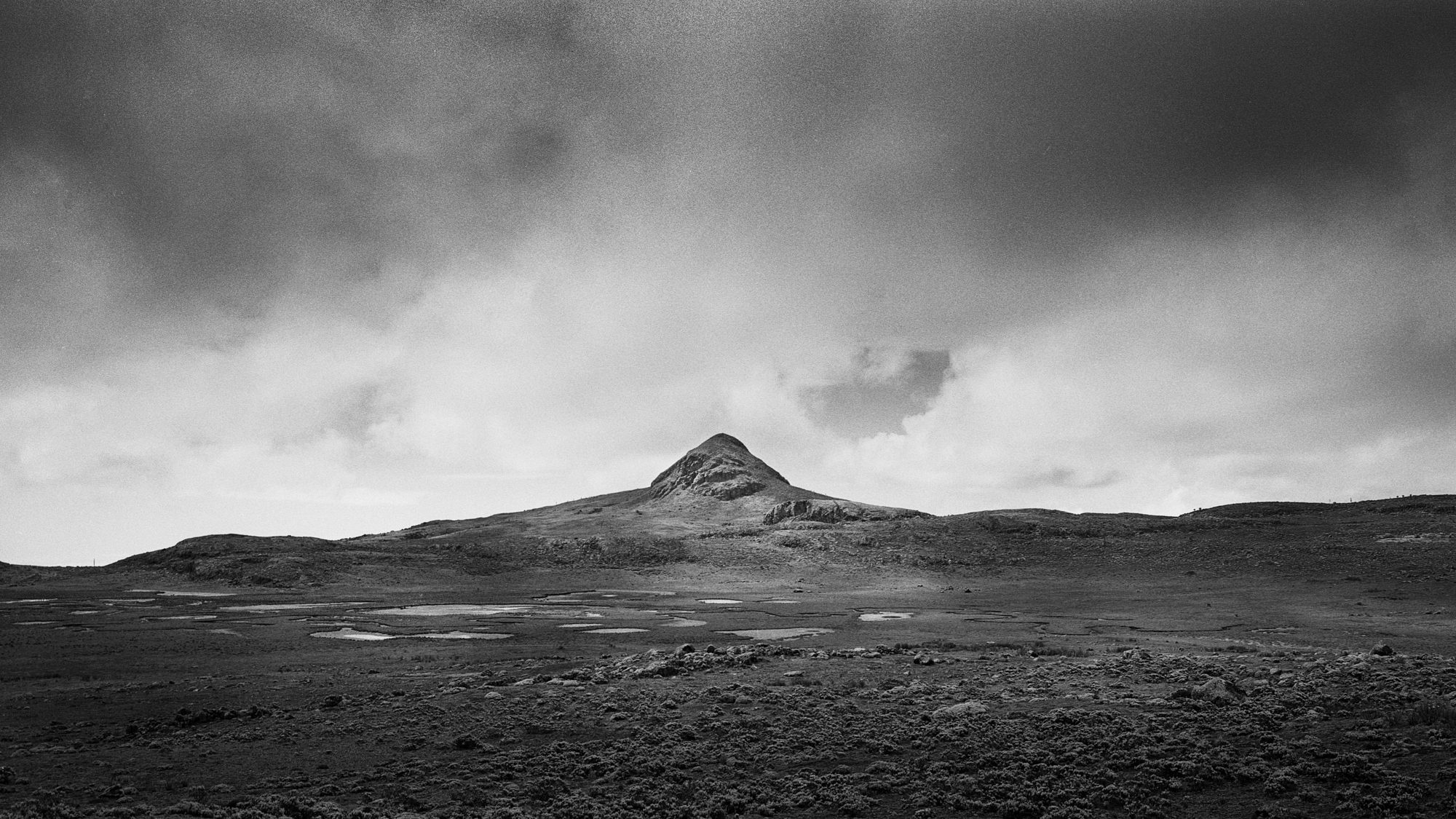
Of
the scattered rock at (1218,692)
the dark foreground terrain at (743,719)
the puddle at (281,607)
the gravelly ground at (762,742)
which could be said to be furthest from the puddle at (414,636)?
the scattered rock at (1218,692)

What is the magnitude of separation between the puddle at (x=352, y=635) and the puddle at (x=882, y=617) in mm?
33323

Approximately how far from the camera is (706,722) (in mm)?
22719

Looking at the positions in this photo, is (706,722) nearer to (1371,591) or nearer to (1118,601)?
(1118,601)

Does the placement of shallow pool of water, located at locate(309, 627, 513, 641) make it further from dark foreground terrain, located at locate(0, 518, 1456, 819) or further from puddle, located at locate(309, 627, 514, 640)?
dark foreground terrain, located at locate(0, 518, 1456, 819)

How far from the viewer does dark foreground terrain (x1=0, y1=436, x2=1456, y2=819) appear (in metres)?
16.4

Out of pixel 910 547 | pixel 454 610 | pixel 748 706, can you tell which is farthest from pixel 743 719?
pixel 910 547

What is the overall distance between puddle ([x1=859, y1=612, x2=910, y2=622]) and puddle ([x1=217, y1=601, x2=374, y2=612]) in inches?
1905

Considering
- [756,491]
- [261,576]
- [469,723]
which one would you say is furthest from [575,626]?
[756,491]

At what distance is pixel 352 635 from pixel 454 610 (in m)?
19.8

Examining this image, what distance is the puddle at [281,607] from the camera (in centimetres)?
6788

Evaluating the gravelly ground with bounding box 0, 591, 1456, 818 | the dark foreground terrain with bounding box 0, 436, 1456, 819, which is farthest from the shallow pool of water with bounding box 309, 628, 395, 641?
the gravelly ground with bounding box 0, 591, 1456, 818

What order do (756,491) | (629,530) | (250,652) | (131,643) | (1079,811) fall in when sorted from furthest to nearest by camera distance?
(756,491)
(629,530)
(131,643)
(250,652)
(1079,811)

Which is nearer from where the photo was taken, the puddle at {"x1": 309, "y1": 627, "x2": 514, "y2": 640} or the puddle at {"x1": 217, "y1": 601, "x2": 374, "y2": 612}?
the puddle at {"x1": 309, "y1": 627, "x2": 514, "y2": 640}

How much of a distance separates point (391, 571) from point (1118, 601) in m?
92.0
